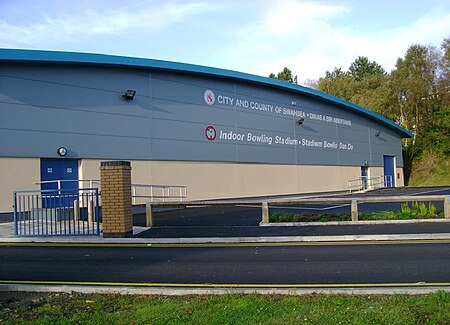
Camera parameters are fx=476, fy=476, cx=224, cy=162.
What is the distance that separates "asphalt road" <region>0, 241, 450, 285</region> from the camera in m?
7.51

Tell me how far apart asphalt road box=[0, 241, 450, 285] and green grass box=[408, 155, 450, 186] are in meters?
43.7

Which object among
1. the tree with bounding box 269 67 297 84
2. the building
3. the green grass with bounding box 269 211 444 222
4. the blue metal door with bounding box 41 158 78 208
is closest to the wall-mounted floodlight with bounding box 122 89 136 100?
the building

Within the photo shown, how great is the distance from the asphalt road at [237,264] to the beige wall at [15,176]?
7.71 metres

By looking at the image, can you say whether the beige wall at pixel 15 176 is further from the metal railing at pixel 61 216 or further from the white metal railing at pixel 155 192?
the metal railing at pixel 61 216

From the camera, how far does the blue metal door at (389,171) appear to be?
147ft

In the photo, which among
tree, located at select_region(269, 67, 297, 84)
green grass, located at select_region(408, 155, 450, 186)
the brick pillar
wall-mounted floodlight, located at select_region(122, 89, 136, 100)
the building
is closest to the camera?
the brick pillar

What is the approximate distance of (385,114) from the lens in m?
54.9

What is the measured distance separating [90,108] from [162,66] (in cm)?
439

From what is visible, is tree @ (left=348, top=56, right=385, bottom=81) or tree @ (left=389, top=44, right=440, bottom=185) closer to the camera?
tree @ (left=389, top=44, right=440, bottom=185)

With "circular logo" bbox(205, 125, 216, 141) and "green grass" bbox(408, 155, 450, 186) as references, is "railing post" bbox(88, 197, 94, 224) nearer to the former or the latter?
"circular logo" bbox(205, 125, 216, 141)

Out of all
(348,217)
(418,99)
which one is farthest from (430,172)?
(348,217)

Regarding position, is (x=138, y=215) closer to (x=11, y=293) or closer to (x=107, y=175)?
(x=107, y=175)

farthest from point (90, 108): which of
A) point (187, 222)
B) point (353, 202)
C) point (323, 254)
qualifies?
point (323, 254)

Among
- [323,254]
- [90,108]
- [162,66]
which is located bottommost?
[323,254]
